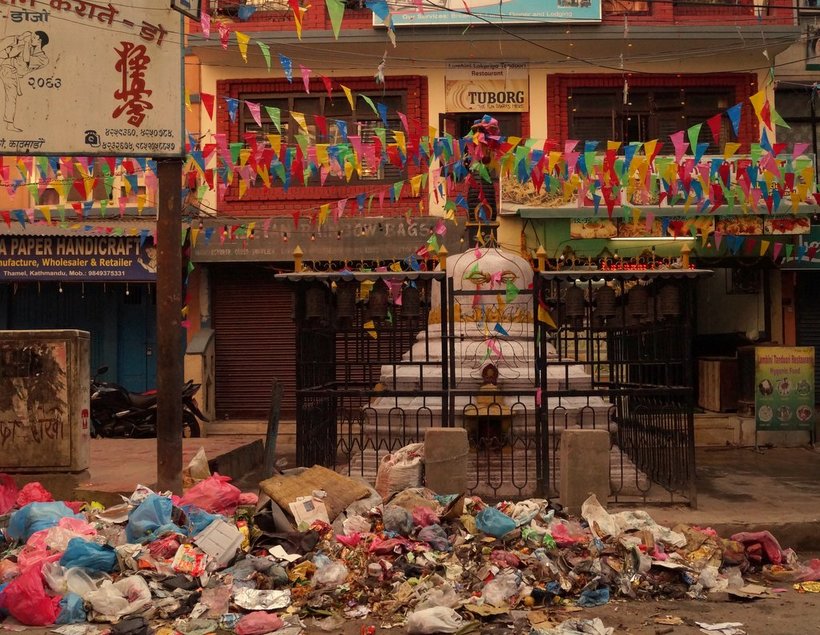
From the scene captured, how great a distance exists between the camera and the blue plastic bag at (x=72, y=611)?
6051 millimetres

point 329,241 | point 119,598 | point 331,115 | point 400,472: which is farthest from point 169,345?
point 331,115

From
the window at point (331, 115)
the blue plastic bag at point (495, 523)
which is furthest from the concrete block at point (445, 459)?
the window at point (331, 115)

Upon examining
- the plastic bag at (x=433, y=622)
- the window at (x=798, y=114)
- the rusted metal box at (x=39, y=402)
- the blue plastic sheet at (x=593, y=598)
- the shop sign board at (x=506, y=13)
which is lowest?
the blue plastic sheet at (x=593, y=598)

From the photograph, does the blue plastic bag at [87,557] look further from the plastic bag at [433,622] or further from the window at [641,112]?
the window at [641,112]

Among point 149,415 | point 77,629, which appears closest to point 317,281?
point 77,629

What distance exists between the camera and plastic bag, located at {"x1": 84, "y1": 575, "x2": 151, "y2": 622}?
6055 mm

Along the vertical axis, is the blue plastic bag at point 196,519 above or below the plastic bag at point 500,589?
above

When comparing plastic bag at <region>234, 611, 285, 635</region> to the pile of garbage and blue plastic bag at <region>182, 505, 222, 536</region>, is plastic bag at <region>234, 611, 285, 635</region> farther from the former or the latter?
blue plastic bag at <region>182, 505, 222, 536</region>

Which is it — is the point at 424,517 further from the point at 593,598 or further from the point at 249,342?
the point at 249,342

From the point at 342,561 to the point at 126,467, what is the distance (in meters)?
4.37

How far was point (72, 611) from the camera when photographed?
605 cm

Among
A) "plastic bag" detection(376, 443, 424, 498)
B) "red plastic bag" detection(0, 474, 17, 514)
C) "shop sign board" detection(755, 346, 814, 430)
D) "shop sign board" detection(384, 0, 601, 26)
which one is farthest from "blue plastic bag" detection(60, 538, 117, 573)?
"shop sign board" detection(384, 0, 601, 26)

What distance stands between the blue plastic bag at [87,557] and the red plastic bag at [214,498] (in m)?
1.23

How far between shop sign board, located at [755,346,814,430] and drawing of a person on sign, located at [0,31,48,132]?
1165cm
